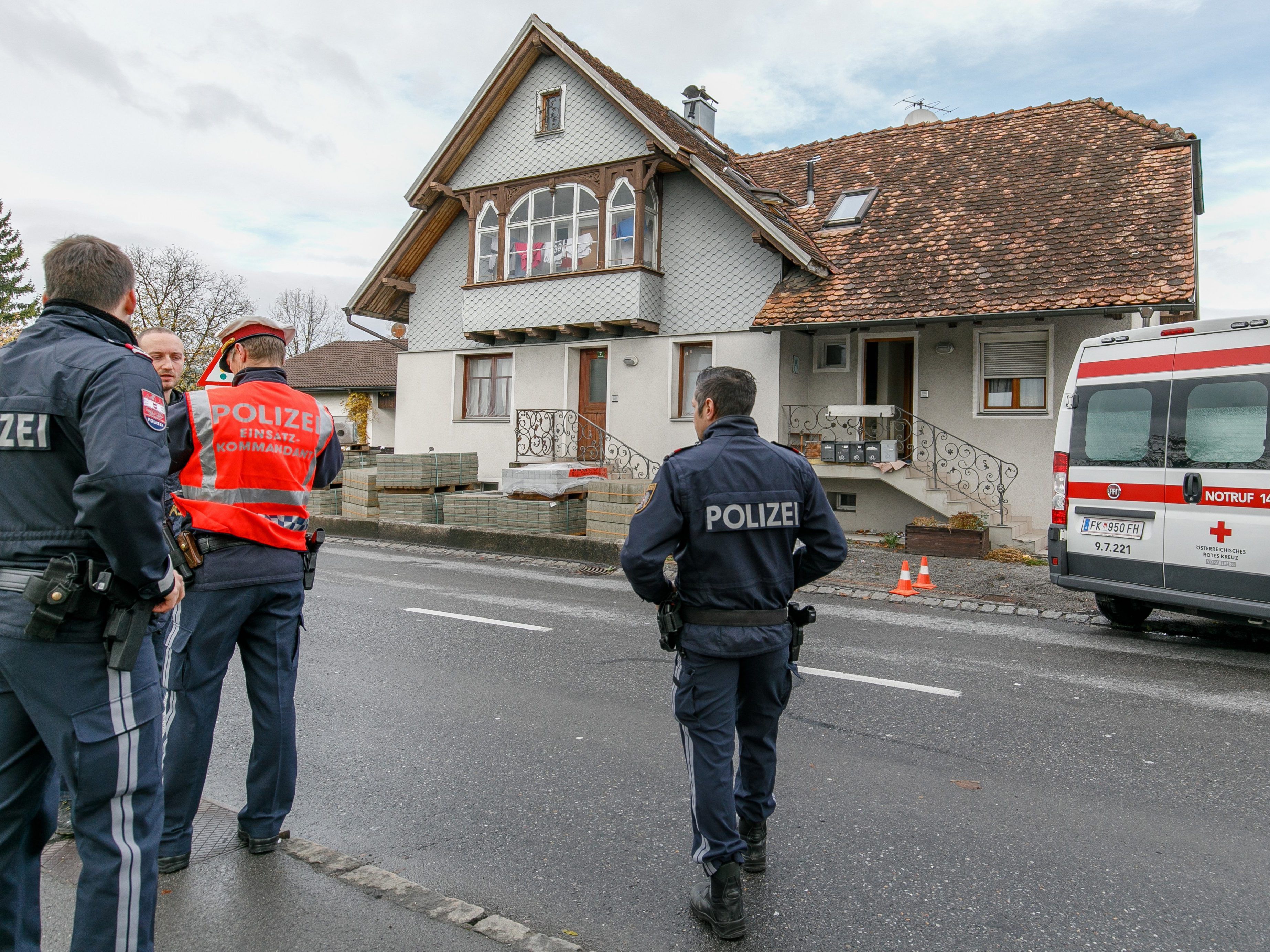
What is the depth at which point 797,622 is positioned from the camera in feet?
11.1

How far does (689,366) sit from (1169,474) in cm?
1070

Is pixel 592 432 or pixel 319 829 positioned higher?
pixel 592 432

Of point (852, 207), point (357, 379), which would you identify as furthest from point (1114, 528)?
point (357, 379)

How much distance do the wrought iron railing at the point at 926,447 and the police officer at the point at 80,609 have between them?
12833 millimetres

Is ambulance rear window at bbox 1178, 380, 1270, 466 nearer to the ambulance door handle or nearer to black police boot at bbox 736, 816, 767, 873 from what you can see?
the ambulance door handle

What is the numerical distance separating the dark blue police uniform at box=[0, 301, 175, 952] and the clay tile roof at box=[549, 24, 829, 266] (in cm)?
1412

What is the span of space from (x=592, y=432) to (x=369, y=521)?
4841 mm

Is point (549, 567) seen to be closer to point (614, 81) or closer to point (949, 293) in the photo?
point (949, 293)

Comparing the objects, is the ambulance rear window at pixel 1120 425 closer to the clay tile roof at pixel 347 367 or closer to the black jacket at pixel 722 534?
the black jacket at pixel 722 534

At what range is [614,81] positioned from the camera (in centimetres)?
1825

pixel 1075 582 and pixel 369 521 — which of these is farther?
pixel 369 521

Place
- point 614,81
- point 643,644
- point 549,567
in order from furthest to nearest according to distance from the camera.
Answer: point 614,81, point 549,567, point 643,644

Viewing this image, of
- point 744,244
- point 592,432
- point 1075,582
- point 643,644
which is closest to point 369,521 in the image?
point 592,432

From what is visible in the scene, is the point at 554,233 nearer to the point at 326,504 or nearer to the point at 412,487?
the point at 412,487
